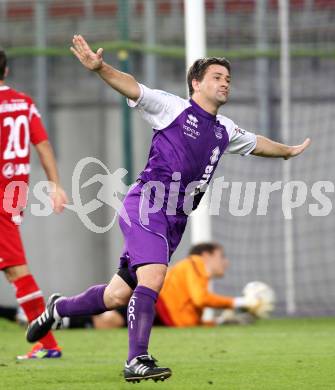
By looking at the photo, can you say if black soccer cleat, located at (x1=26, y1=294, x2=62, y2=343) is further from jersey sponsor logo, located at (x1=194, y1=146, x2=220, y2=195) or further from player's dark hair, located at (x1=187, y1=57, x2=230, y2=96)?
player's dark hair, located at (x1=187, y1=57, x2=230, y2=96)

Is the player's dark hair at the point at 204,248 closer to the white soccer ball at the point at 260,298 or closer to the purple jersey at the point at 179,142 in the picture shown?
the white soccer ball at the point at 260,298

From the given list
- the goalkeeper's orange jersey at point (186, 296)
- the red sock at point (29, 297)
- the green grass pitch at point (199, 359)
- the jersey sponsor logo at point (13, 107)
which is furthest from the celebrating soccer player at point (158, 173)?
the goalkeeper's orange jersey at point (186, 296)

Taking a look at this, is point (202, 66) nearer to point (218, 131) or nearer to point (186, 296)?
point (218, 131)

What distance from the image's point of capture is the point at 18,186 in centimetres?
693

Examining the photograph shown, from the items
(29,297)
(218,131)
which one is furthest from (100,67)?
(29,297)

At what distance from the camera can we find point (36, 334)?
6.43 m

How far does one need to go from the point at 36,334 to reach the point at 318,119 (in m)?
6.34

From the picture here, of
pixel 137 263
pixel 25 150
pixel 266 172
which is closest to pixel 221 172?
pixel 266 172

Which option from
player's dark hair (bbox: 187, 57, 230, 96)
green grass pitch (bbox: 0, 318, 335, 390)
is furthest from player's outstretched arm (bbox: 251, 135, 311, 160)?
green grass pitch (bbox: 0, 318, 335, 390)

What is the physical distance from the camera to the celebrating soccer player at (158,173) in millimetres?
5434

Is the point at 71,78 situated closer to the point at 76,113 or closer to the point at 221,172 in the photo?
the point at 76,113

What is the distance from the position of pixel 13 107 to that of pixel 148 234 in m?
1.82

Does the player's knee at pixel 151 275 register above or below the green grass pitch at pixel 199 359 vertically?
above

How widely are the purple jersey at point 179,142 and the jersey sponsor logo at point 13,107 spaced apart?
1.45 metres
